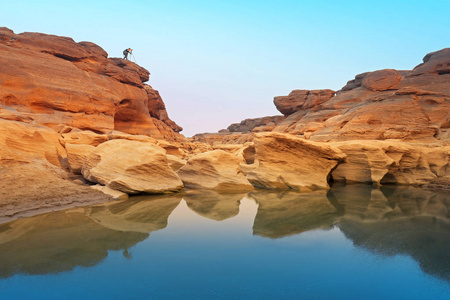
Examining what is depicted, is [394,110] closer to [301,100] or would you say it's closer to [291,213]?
[301,100]

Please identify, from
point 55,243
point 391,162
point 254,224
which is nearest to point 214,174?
point 254,224

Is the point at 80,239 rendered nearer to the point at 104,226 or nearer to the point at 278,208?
the point at 104,226

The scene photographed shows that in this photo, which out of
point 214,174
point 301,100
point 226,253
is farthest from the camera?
point 301,100

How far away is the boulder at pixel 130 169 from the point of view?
8.59 metres

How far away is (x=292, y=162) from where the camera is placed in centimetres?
1108

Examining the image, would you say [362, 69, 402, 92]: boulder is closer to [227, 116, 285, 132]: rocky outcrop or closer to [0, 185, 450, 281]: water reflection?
[227, 116, 285, 132]: rocky outcrop

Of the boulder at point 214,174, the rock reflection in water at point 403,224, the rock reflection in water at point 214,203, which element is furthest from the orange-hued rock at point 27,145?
the rock reflection in water at point 403,224

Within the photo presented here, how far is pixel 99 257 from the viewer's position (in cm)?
409

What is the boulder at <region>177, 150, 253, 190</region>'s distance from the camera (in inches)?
429

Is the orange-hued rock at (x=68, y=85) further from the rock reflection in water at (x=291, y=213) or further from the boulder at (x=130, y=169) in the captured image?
the rock reflection in water at (x=291, y=213)

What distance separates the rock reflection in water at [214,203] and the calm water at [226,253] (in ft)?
0.33

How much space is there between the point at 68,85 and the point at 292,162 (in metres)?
20.5

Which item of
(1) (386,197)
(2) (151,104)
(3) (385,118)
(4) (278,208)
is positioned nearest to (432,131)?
(3) (385,118)

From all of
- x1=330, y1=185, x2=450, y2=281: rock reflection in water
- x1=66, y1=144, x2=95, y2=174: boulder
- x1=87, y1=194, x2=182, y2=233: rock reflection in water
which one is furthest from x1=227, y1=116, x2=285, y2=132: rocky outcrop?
x1=87, y1=194, x2=182, y2=233: rock reflection in water
